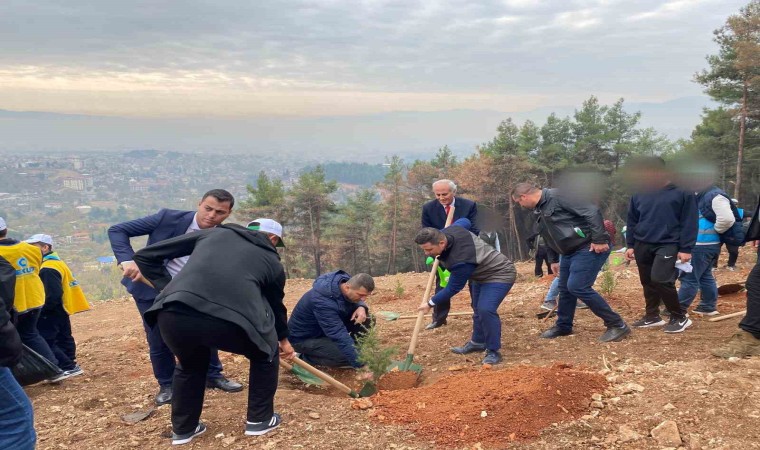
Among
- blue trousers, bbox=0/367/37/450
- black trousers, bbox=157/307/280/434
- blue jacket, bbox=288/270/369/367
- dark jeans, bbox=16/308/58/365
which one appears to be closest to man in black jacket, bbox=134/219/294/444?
black trousers, bbox=157/307/280/434

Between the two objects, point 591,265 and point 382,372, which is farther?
point 591,265

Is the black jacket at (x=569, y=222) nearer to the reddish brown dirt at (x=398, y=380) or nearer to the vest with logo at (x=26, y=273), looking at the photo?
the reddish brown dirt at (x=398, y=380)

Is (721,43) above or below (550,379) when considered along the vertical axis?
above

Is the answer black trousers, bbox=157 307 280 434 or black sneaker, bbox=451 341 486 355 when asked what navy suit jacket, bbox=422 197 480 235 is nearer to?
black sneaker, bbox=451 341 486 355

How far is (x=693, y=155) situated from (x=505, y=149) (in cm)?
2639

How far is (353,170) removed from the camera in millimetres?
157375

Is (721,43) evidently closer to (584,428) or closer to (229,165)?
(584,428)

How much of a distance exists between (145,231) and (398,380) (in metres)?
2.63

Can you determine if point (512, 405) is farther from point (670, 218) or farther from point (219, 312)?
point (670, 218)

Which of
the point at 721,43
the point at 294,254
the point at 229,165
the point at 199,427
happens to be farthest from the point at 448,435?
the point at 229,165

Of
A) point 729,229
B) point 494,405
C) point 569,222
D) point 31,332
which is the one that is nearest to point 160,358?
point 31,332

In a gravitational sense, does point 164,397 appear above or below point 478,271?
below

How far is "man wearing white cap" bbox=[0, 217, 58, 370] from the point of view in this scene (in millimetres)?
4801

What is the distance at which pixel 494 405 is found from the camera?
3.62 metres
